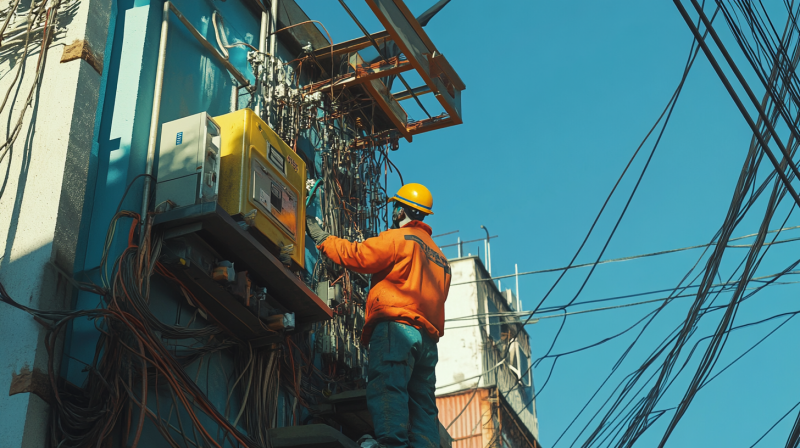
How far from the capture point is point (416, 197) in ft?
28.3

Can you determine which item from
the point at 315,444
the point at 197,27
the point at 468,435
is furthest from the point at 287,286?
the point at 468,435

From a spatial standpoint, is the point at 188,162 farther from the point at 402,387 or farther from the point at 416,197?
the point at 402,387

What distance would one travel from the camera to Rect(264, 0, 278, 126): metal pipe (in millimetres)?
9295

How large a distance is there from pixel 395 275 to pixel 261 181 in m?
1.40

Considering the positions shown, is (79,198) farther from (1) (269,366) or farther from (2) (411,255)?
(2) (411,255)

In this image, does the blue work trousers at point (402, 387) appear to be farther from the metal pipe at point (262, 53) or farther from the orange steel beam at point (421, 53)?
the orange steel beam at point (421, 53)

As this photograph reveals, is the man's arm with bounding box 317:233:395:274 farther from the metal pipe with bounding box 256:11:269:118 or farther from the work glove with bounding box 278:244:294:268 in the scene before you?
the metal pipe with bounding box 256:11:269:118

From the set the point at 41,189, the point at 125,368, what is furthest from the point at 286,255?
the point at 41,189

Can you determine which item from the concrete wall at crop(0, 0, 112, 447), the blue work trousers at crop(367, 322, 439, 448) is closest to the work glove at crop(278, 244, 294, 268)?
the blue work trousers at crop(367, 322, 439, 448)

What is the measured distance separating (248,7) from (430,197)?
117 inches

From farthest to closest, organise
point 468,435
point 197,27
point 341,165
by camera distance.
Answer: point 468,435
point 341,165
point 197,27

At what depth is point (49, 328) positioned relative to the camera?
603cm

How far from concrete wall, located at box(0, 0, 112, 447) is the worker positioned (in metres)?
2.19

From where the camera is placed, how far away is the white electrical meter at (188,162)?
276 inches
